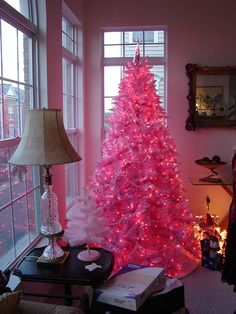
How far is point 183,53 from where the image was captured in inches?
150

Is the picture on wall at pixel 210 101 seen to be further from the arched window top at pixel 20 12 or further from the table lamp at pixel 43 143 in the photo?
the table lamp at pixel 43 143

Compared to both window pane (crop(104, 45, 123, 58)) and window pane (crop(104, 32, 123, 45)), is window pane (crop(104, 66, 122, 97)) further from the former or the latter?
window pane (crop(104, 32, 123, 45))

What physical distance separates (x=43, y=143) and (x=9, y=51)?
1.01 m

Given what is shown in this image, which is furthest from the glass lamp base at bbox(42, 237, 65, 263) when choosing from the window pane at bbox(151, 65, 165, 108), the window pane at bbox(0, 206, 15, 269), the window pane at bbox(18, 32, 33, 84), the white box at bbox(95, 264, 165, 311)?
the window pane at bbox(151, 65, 165, 108)

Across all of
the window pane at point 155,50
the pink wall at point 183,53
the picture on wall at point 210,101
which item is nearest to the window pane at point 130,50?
the window pane at point 155,50

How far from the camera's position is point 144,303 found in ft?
5.20

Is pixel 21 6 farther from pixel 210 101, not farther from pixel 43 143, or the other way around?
pixel 210 101

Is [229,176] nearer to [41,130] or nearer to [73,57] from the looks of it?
[73,57]

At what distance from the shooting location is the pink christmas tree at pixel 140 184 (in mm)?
2752

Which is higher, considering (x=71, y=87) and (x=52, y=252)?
(x=71, y=87)

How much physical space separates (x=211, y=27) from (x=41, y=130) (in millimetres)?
3005

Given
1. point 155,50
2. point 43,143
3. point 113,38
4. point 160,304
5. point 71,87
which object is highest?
point 113,38

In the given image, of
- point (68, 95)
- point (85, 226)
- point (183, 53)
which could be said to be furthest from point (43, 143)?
point (183, 53)

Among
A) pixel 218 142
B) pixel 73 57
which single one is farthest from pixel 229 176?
pixel 73 57
